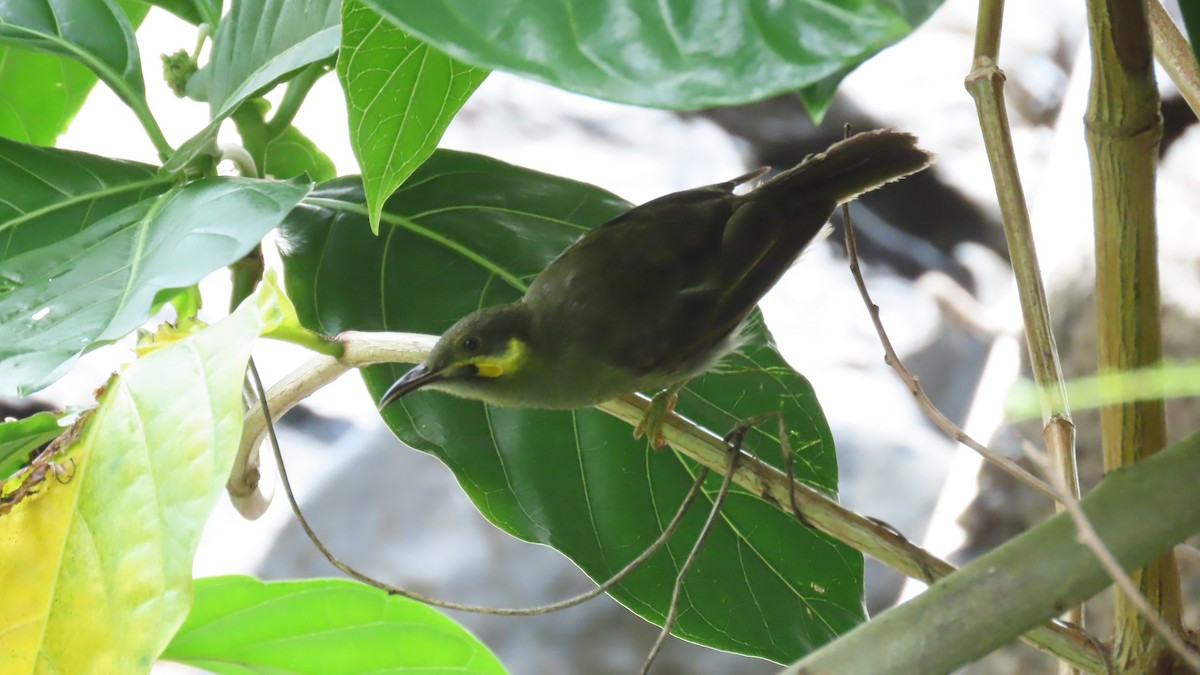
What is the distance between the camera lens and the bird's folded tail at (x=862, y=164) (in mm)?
1273

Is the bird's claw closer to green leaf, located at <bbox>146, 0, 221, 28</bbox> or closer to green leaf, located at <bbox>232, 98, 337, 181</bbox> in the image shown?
green leaf, located at <bbox>232, 98, 337, 181</bbox>

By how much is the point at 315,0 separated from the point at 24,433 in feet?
1.85

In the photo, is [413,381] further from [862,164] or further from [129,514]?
[862,164]

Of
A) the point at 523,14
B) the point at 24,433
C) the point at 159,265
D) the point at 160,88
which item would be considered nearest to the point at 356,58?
the point at 159,265

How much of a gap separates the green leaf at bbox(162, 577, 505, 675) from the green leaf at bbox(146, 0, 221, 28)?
772 millimetres

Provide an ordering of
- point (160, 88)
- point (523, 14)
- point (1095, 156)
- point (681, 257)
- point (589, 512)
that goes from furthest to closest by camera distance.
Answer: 1. point (160, 88)
2. point (681, 257)
3. point (589, 512)
4. point (1095, 156)
5. point (523, 14)

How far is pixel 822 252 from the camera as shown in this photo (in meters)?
3.29

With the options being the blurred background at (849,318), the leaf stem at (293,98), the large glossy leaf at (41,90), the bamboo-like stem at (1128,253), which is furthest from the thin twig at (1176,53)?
the blurred background at (849,318)

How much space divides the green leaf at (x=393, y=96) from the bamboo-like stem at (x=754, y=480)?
0.61 ft

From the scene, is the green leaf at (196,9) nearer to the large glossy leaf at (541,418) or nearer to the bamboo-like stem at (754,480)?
the large glossy leaf at (541,418)

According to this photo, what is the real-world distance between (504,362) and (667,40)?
776 mm

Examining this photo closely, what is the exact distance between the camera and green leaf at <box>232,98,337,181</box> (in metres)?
1.33

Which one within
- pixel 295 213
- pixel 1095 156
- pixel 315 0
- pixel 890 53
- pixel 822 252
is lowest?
pixel 1095 156

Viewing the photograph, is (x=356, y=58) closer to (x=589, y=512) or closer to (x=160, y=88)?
(x=589, y=512)
